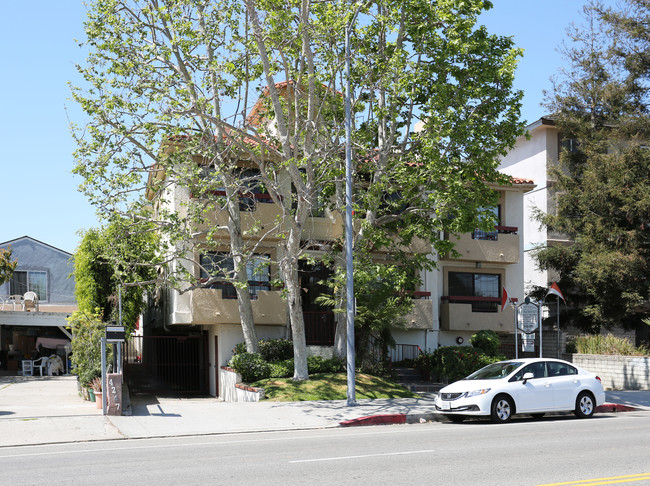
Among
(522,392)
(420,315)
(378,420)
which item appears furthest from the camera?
(420,315)

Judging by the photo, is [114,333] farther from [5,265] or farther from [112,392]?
[5,265]

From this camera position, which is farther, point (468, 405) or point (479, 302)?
point (479, 302)

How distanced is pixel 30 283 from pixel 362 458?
34539mm

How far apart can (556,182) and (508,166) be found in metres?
6.58

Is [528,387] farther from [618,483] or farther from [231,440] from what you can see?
[618,483]

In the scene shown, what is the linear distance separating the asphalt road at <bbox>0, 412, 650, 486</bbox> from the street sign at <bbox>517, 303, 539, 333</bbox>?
742 cm

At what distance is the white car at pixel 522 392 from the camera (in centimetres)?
1664

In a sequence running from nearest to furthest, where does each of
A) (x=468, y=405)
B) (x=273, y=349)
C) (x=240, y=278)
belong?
(x=468, y=405)
(x=240, y=278)
(x=273, y=349)

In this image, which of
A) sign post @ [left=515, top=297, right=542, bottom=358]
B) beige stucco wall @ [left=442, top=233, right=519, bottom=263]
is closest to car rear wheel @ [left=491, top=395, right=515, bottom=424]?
sign post @ [left=515, top=297, right=542, bottom=358]

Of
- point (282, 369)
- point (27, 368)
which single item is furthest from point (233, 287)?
point (27, 368)

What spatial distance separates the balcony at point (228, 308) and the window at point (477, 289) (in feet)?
24.3

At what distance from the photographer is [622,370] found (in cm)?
2516

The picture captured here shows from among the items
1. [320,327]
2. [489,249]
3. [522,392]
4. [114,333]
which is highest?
[489,249]

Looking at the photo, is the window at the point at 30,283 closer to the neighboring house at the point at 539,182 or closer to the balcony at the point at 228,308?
the balcony at the point at 228,308
